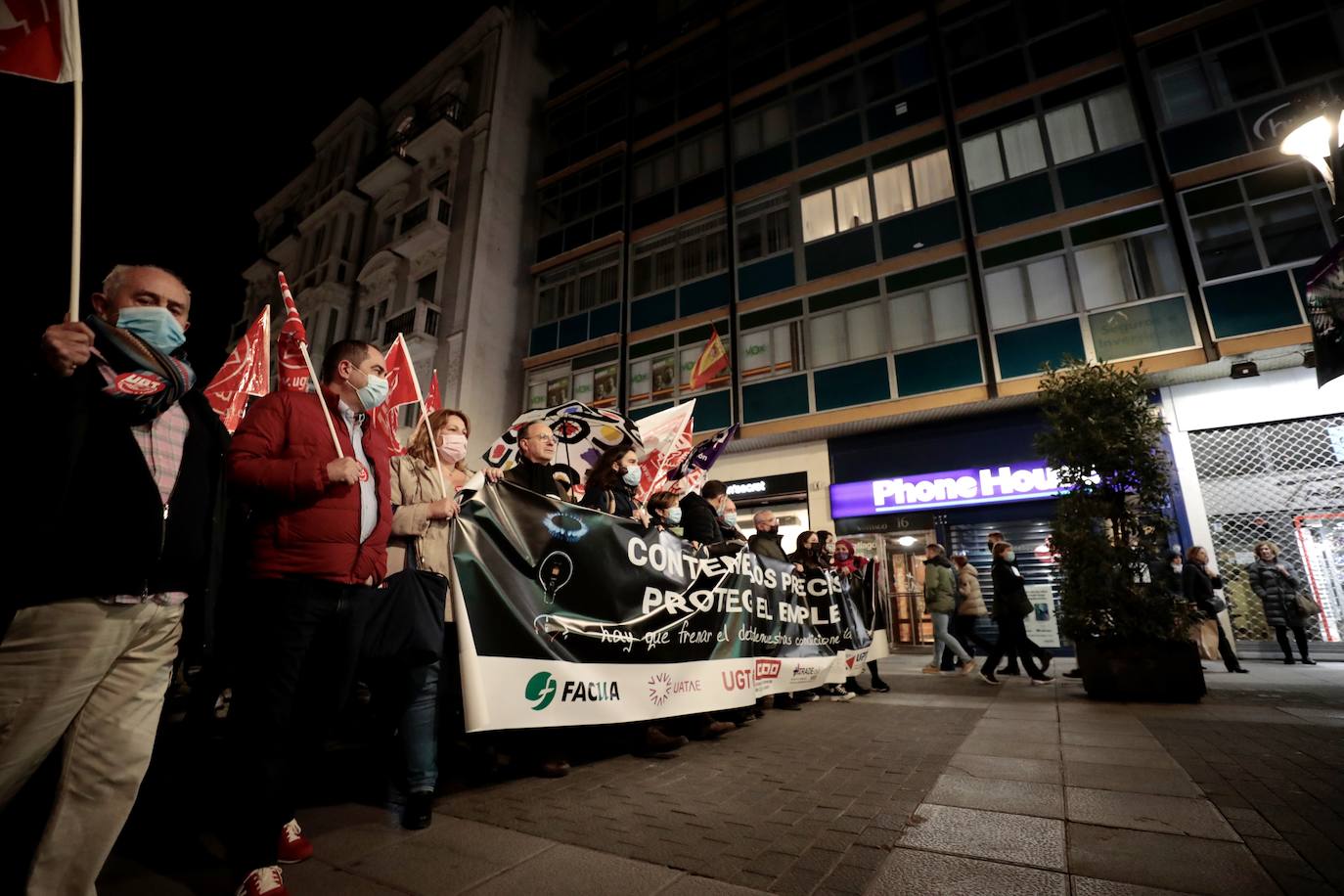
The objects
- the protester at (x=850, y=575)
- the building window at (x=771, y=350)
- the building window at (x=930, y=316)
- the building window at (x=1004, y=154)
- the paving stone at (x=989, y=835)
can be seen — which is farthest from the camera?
the building window at (x=771, y=350)

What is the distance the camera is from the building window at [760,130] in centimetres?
1777

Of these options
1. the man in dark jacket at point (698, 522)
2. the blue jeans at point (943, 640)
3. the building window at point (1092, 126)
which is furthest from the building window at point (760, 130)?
the man in dark jacket at point (698, 522)

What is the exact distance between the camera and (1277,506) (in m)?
11.0

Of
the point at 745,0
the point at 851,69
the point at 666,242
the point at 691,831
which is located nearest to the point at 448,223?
the point at 666,242

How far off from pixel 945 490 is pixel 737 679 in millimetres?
A: 9954

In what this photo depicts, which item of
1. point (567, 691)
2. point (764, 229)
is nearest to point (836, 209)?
point (764, 229)

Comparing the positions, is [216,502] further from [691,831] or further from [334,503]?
[691,831]

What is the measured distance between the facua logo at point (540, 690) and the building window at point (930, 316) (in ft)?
42.0

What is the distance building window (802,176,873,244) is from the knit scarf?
630 inches

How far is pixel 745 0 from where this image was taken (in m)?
19.1

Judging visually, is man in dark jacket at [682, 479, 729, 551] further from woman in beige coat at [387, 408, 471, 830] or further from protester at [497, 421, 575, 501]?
woman in beige coat at [387, 408, 471, 830]

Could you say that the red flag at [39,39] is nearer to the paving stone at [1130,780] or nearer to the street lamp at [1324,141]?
the paving stone at [1130,780]

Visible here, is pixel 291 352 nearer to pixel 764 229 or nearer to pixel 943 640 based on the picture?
pixel 943 640

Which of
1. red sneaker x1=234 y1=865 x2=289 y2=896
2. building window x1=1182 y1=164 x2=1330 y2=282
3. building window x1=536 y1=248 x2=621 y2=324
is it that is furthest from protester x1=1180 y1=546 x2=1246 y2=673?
building window x1=536 y1=248 x2=621 y2=324
